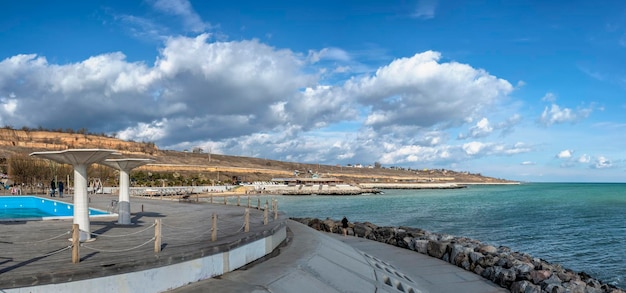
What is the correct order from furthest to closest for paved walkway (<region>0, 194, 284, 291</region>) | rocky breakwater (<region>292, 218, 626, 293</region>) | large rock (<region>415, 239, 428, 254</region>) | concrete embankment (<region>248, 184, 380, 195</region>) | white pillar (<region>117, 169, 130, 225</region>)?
1. concrete embankment (<region>248, 184, 380, 195</region>)
2. large rock (<region>415, 239, 428, 254</region>)
3. white pillar (<region>117, 169, 130, 225</region>)
4. rocky breakwater (<region>292, 218, 626, 293</region>)
5. paved walkway (<region>0, 194, 284, 291</region>)

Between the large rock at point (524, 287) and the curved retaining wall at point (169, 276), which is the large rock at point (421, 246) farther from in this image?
the curved retaining wall at point (169, 276)

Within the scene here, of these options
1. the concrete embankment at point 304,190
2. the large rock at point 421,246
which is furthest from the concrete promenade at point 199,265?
the concrete embankment at point 304,190

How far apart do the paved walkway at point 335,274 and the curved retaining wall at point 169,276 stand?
23 centimetres

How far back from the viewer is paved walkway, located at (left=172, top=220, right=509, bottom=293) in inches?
421

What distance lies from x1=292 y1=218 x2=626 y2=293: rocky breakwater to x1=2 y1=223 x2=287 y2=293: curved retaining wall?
9538 mm

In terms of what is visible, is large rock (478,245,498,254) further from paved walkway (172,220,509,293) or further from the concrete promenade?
the concrete promenade

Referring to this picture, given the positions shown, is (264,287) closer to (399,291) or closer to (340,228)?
(399,291)

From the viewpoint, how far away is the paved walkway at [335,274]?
1070 centimetres

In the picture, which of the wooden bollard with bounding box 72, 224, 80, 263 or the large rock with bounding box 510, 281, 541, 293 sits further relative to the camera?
the large rock with bounding box 510, 281, 541, 293

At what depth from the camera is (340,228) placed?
27125mm

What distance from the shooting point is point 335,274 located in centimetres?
1301

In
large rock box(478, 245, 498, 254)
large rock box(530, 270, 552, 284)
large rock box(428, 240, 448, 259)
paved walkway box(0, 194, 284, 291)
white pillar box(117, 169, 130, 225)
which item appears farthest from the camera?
large rock box(478, 245, 498, 254)

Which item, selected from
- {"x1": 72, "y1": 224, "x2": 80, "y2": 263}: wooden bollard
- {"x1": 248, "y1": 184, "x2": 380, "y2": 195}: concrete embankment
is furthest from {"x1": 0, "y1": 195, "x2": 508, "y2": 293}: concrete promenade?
{"x1": 248, "y1": 184, "x2": 380, "y2": 195}: concrete embankment

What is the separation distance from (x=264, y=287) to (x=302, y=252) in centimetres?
437
